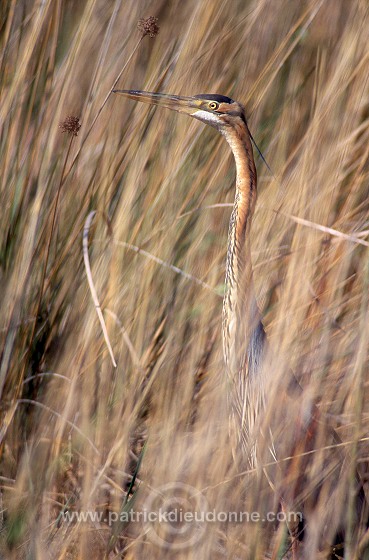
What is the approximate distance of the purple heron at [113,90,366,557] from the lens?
137 centimetres

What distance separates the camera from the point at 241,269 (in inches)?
54.6

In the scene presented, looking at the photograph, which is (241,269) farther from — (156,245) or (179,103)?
(179,103)

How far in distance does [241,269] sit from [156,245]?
0.18m

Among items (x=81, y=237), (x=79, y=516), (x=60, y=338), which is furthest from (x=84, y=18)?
(x=79, y=516)

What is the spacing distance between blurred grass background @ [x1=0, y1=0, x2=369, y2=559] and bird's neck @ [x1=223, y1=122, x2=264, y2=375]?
4cm

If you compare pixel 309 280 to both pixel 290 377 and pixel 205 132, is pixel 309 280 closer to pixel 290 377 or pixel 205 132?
pixel 290 377

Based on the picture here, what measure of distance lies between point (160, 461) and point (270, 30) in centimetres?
90

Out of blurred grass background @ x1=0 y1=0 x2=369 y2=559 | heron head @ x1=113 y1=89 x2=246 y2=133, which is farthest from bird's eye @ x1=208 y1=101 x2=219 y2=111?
blurred grass background @ x1=0 y1=0 x2=369 y2=559

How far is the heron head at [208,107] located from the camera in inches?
55.0

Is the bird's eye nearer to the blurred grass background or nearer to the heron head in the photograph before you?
the heron head

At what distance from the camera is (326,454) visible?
1286 millimetres

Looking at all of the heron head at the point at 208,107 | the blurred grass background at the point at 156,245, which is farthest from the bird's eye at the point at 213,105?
the blurred grass background at the point at 156,245

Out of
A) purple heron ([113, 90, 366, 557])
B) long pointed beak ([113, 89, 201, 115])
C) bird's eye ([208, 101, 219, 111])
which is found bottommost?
purple heron ([113, 90, 366, 557])

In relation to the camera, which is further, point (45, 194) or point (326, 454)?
point (45, 194)
